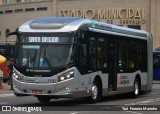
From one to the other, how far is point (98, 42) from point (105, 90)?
6.60ft

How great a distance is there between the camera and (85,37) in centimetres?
1845

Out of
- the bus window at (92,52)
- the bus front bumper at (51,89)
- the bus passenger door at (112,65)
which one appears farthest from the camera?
the bus passenger door at (112,65)

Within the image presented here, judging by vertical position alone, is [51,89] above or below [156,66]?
above

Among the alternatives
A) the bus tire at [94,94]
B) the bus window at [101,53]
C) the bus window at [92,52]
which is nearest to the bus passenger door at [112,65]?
the bus window at [101,53]

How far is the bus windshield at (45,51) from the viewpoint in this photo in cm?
1753

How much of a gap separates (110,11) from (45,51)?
61.3m

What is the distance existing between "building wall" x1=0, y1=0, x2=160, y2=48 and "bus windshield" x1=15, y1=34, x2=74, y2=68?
5886 cm

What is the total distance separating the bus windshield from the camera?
57.5ft

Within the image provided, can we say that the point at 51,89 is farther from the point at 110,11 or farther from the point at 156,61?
the point at 110,11

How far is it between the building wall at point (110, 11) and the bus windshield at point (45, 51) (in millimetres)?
58857

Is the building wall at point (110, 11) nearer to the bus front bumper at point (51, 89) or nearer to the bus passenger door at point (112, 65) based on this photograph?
the bus passenger door at point (112, 65)

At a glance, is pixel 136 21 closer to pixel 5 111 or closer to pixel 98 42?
pixel 98 42

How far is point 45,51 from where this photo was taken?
17.7 m

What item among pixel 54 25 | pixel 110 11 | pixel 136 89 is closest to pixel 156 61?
pixel 136 89
